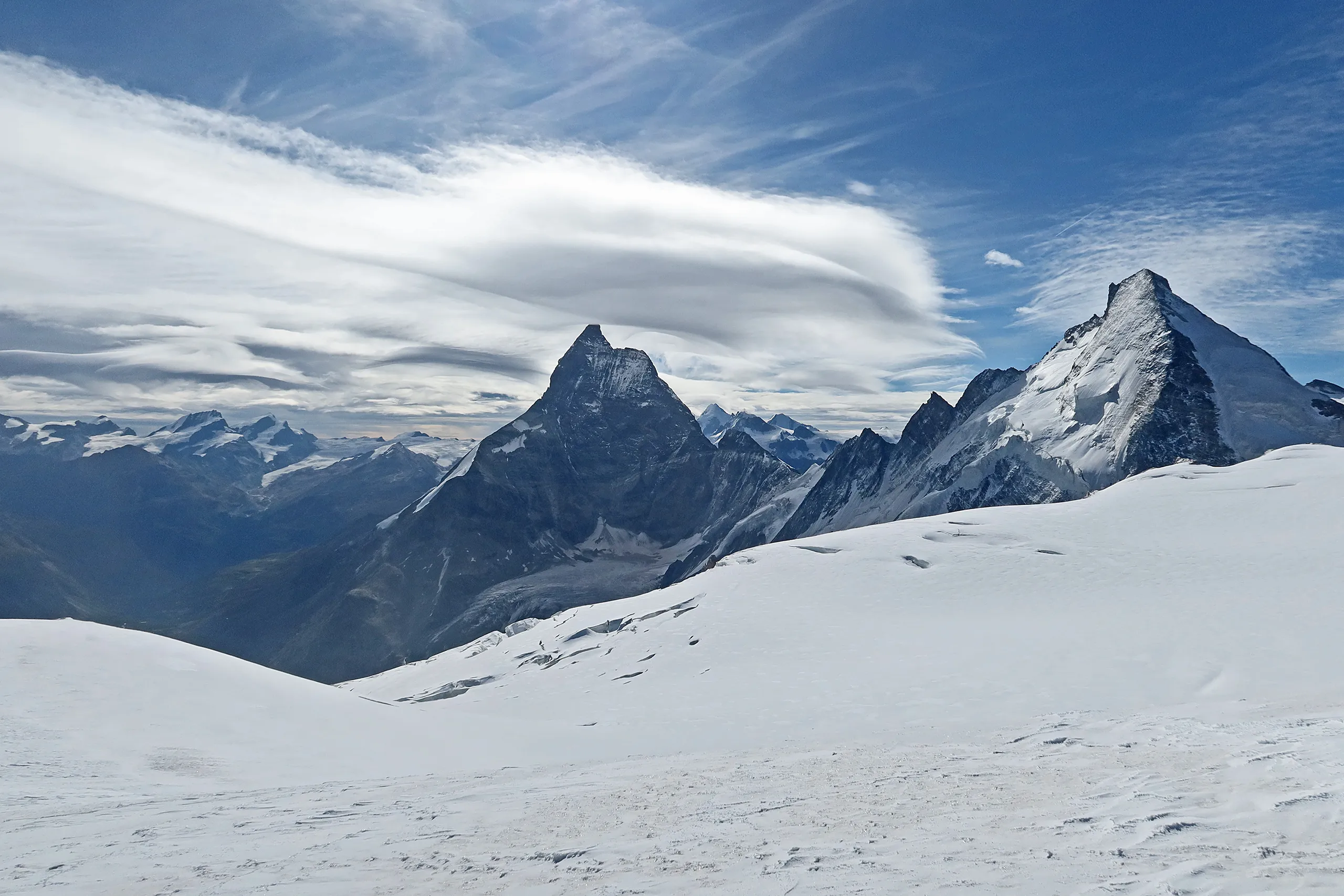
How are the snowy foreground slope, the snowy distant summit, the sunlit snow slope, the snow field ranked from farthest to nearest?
the snowy distant summit, the sunlit snow slope, the snowy foreground slope, the snow field

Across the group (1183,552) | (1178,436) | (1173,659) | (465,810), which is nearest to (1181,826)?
(465,810)

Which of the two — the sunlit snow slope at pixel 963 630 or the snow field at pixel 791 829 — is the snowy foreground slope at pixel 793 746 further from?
the sunlit snow slope at pixel 963 630

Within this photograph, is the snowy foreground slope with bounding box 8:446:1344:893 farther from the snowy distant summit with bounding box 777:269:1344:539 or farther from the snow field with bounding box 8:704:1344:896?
the snowy distant summit with bounding box 777:269:1344:539

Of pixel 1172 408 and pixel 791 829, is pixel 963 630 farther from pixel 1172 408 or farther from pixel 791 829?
pixel 1172 408

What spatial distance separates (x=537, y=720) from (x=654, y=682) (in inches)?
224

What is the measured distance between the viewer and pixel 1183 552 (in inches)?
1720

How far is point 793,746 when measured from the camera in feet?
72.3

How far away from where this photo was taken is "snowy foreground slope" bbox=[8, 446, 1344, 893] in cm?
1064

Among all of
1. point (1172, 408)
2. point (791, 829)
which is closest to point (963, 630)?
point (791, 829)

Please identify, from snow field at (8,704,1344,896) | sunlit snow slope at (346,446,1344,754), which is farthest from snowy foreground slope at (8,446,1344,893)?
sunlit snow slope at (346,446,1344,754)

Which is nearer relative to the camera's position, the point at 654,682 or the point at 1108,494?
the point at 654,682

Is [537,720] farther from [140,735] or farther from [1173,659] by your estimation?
[1173,659]

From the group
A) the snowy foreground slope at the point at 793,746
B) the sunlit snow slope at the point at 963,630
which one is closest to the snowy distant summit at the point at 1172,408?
the sunlit snow slope at the point at 963,630

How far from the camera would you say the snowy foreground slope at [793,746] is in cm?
1064
